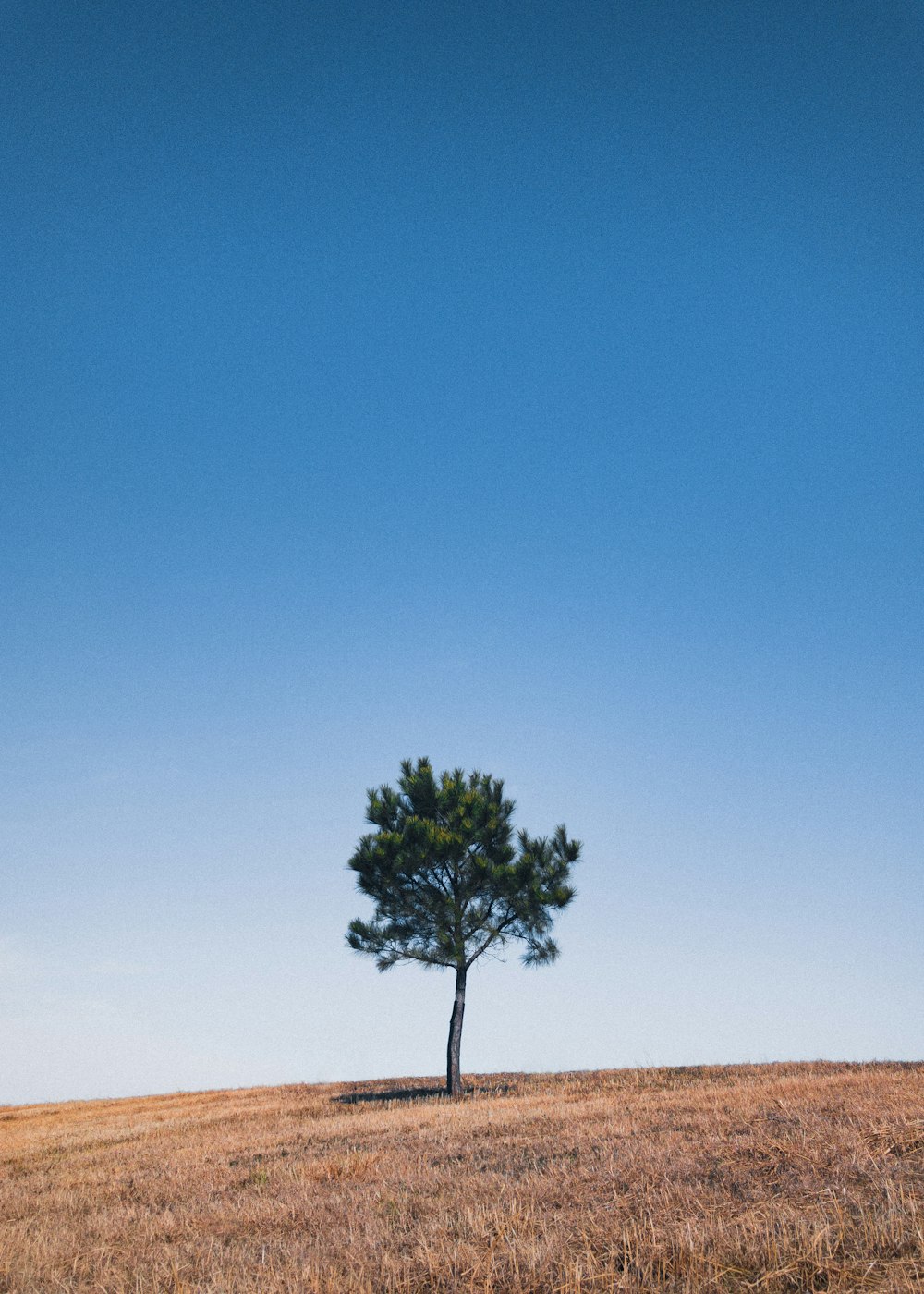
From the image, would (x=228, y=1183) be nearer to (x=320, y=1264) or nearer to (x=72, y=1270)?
(x=72, y=1270)

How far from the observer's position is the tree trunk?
29453 mm

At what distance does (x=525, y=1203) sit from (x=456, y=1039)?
2384 centimetres

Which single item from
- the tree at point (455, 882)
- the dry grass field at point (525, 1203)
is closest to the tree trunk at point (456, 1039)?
the tree at point (455, 882)

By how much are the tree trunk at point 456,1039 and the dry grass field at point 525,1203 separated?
1287cm

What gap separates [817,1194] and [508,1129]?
26.4ft

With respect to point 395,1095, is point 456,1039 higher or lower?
higher

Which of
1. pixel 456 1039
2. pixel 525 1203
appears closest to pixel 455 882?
pixel 456 1039

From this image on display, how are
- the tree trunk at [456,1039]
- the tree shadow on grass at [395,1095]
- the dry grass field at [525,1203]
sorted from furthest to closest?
the tree trunk at [456,1039]
the tree shadow on grass at [395,1095]
the dry grass field at [525,1203]

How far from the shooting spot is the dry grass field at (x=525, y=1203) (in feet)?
19.5

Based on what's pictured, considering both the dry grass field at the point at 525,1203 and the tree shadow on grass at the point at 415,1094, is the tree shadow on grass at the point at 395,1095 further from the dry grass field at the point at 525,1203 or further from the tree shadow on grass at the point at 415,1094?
the dry grass field at the point at 525,1203

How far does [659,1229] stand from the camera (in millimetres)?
6562

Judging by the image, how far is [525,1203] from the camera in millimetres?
8117

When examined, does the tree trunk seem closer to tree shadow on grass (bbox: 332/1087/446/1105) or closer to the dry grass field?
tree shadow on grass (bbox: 332/1087/446/1105)

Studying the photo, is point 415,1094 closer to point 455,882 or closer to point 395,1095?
point 395,1095
